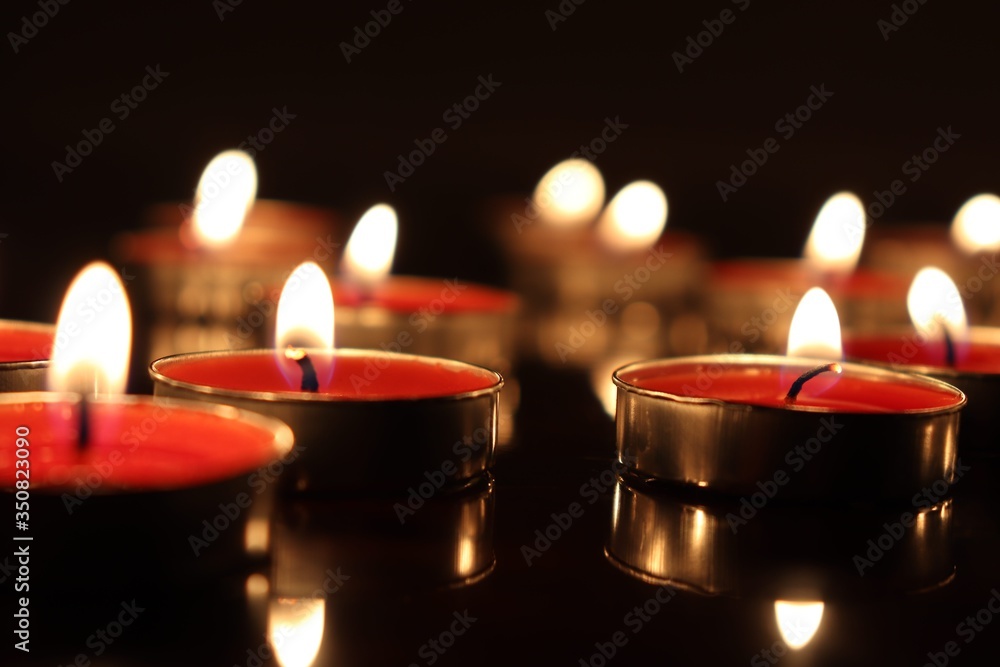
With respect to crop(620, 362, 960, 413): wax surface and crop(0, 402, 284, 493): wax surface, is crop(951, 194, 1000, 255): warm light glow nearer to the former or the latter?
crop(620, 362, 960, 413): wax surface

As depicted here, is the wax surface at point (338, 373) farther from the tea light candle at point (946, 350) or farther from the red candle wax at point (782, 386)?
the tea light candle at point (946, 350)

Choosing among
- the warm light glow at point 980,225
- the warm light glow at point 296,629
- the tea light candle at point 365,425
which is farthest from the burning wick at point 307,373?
the warm light glow at point 980,225

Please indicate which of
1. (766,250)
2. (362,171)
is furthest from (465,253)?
(362,171)

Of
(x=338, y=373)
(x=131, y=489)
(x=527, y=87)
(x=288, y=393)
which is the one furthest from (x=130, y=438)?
(x=527, y=87)

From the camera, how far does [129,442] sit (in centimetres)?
111

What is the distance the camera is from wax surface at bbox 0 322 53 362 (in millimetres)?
1461

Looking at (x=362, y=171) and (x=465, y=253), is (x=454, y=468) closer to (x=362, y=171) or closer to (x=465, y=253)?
(x=465, y=253)

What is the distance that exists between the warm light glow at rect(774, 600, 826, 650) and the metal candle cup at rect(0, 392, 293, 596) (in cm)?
36

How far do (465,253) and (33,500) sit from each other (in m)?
2.28

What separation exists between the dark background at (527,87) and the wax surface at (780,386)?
2.69 metres

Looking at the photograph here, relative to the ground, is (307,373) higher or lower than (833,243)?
lower

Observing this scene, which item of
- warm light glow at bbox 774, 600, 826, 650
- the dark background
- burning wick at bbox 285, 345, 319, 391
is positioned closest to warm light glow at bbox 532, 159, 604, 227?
the dark background

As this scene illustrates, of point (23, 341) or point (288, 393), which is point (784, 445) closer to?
point (288, 393)

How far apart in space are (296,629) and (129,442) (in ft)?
1.02
